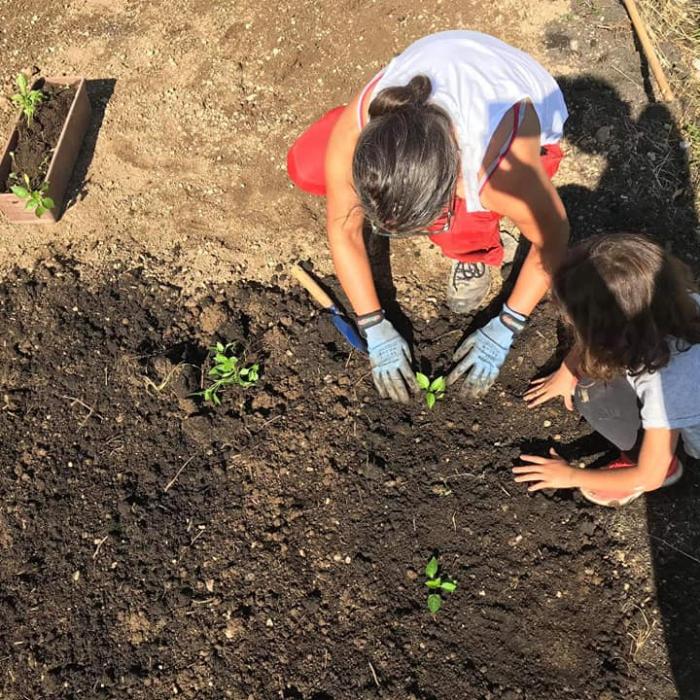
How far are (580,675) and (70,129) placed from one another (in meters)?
3.33

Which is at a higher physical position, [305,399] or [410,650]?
[305,399]

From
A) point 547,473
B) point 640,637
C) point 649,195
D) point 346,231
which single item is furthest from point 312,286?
point 640,637

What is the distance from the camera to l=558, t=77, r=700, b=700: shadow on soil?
2.35m

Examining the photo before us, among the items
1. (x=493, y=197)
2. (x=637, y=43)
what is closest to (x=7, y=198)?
(x=493, y=197)

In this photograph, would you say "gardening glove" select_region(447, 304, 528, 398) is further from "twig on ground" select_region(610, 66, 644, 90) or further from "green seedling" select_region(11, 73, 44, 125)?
"green seedling" select_region(11, 73, 44, 125)

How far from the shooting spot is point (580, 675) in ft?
7.02

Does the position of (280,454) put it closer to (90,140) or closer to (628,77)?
(90,140)

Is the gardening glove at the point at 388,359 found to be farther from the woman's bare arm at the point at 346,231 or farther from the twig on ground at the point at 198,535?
the twig on ground at the point at 198,535

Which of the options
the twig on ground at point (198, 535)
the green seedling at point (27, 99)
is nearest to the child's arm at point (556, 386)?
the twig on ground at point (198, 535)

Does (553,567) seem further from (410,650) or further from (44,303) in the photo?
(44,303)

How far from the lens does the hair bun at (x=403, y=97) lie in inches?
78.0

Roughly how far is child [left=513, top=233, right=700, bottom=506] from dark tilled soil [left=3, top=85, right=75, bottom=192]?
264 cm

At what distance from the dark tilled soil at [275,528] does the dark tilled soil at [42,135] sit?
2.64 feet

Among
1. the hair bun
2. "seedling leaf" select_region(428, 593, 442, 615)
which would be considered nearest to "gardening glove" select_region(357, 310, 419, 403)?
"seedling leaf" select_region(428, 593, 442, 615)
